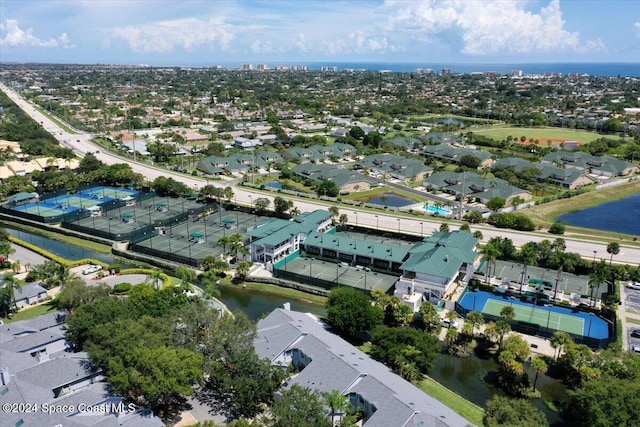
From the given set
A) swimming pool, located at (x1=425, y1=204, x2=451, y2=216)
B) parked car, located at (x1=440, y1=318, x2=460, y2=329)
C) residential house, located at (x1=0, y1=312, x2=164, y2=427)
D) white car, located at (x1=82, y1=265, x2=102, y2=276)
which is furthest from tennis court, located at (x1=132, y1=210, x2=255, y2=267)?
swimming pool, located at (x1=425, y1=204, x2=451, y2=216)

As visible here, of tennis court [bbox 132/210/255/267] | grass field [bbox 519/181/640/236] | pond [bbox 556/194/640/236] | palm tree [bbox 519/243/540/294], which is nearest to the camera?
palm tree [bbox 519/243/540/294]

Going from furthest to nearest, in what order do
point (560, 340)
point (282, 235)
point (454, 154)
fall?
point (454, 154) < point (282, 235) < point (560, 340)

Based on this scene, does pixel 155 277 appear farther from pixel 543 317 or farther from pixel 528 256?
pixel 528 256

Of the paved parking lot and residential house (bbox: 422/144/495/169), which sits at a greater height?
residential house (bbox: 422/144/495/169)

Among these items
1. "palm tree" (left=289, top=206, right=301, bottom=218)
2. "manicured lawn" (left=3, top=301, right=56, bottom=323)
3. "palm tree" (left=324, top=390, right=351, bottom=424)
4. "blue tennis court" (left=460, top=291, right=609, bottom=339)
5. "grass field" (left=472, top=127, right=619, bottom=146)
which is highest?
"grass field" (left=472, top=127, right=619, bottom=146)

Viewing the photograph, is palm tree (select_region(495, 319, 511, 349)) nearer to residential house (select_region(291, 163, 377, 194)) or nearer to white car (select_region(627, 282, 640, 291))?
white car (select_region(627, 282, 640, 291))

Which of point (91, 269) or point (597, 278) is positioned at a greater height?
point (597, 278)

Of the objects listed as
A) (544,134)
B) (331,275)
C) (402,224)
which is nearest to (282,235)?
(331,275)
